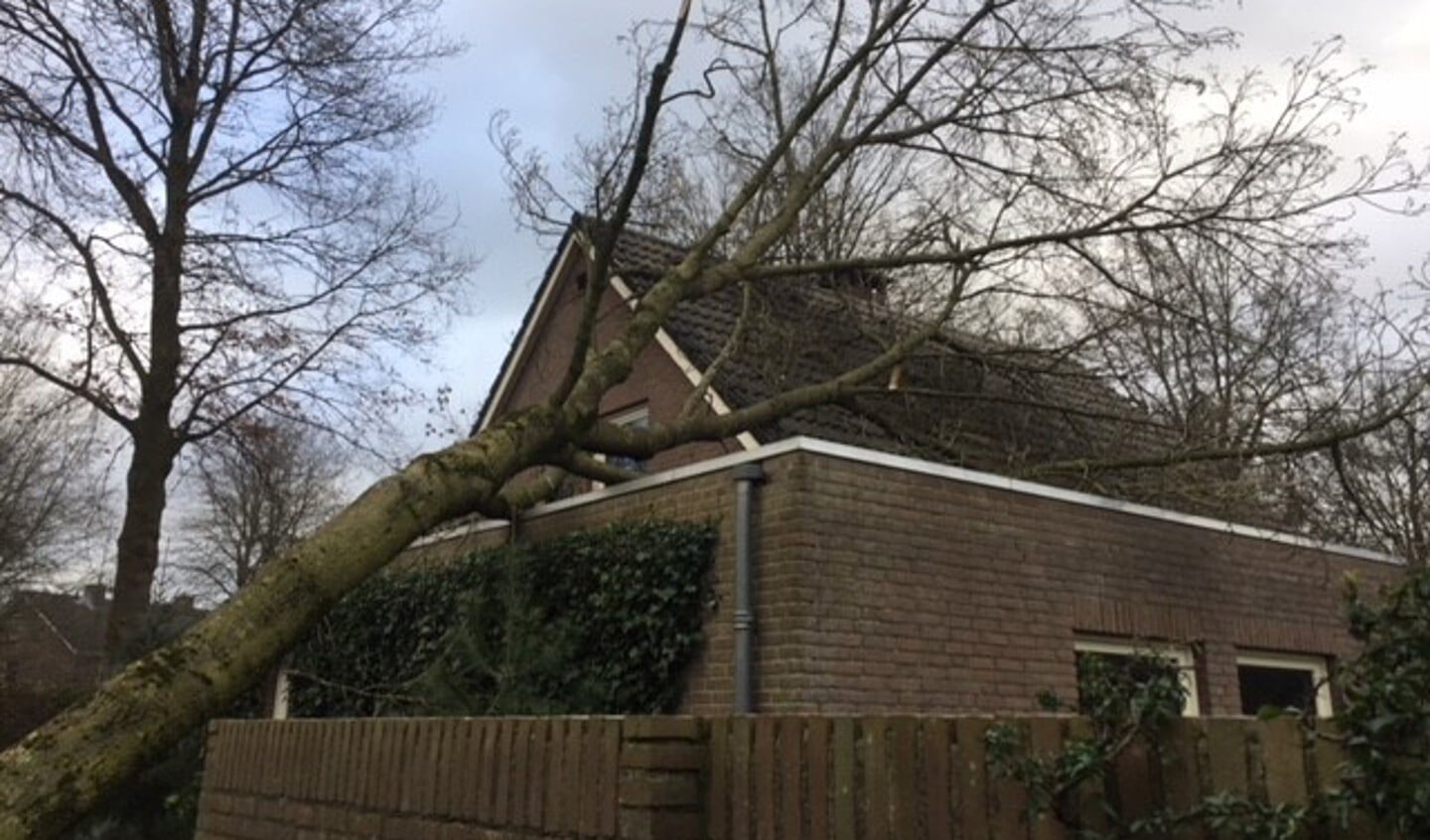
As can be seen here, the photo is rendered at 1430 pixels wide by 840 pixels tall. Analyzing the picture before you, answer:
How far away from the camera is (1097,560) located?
9.03 m

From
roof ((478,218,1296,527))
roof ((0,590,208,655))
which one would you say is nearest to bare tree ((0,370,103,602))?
roof ((0,590,208,655))

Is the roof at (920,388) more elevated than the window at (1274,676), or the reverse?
the roof at (920,388)

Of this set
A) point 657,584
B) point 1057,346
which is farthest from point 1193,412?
point 657,584

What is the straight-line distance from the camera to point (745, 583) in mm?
7523

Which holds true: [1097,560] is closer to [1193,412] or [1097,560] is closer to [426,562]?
[1193,412]

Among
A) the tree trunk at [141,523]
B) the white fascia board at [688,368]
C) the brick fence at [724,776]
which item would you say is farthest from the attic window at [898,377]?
the tree trunk at [141,523]

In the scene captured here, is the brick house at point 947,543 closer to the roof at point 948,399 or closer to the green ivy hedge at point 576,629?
the roof at point 948,399

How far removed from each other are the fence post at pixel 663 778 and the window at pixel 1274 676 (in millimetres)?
7829

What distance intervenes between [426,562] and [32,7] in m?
9.79

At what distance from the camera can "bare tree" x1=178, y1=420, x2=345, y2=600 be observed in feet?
59.5

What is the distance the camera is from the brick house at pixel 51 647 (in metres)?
15.7

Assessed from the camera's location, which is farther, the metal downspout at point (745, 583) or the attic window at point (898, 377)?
the attic window at point (898, 377)

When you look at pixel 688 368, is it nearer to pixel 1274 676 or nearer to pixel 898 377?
pixel 898 377

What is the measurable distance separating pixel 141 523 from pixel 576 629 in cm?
1035
